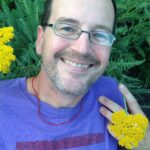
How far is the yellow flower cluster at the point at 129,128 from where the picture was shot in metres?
1.60

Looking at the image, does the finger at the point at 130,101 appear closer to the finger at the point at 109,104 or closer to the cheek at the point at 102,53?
the finger at the point at 109,104

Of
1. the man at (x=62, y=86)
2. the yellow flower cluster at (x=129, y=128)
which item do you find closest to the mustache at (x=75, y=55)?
the man at (x=62, y=86)

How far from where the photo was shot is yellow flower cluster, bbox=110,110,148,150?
1.60 meters

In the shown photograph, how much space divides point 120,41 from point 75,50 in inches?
45.3

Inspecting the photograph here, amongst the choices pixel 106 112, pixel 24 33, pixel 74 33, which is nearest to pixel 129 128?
pixel 106 112

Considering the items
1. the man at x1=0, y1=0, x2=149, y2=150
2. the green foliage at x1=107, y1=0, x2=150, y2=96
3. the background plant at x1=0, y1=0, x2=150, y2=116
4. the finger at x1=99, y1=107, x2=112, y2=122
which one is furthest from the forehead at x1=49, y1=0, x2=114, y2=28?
the green foliage at x1=107, y1=0, x2=150, y2=96

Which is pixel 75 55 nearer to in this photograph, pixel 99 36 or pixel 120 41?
pixel 99 36

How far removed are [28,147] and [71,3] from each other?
0.64m

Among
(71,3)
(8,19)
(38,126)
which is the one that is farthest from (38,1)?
(38,126)

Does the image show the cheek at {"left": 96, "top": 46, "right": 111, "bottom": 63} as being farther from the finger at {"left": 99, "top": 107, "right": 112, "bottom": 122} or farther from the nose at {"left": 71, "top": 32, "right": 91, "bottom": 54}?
the finger at {"left": 99, "top": 107, "right": 112, "bottom": 122}

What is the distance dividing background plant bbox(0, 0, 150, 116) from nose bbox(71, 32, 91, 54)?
2.15 ft

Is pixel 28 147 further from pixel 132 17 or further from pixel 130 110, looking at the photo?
pixel 132 17

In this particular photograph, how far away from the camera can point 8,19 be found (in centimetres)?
239

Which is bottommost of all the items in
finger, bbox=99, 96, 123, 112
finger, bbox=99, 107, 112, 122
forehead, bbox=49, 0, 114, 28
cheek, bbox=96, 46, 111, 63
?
finger, bbox=99, 107, 112, 122
